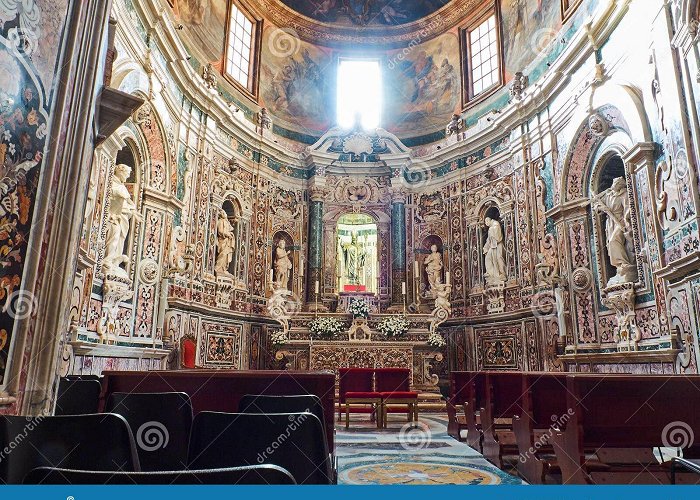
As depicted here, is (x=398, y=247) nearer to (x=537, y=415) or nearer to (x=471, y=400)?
(x=471, y=400)

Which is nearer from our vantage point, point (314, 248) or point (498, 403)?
point (498, 403)

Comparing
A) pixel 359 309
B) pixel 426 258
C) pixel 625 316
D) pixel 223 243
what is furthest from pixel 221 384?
pixel 426 258

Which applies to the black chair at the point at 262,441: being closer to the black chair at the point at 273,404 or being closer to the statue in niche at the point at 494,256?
the black chair at the point at 273,404

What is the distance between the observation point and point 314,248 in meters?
13.0

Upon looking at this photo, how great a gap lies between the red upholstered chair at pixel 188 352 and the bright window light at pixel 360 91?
7578mm

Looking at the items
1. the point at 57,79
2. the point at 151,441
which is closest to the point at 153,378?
the point at 151,441

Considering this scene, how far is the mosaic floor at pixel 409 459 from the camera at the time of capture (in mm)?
4219

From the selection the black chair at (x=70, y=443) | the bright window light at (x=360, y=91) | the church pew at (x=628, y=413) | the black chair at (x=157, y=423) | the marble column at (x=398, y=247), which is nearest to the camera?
the black chair at (x=70, y=443)

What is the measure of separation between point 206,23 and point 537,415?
10563 millimetres

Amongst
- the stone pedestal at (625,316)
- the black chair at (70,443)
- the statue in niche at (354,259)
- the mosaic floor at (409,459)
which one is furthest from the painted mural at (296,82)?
the black chair at (70,443)

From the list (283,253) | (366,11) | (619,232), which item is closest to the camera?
(619,232)

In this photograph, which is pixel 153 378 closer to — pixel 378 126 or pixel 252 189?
pixel 252 189

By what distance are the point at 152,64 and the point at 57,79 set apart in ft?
19.1

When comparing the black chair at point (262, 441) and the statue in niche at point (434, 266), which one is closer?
the black chair at point (262, 441)
